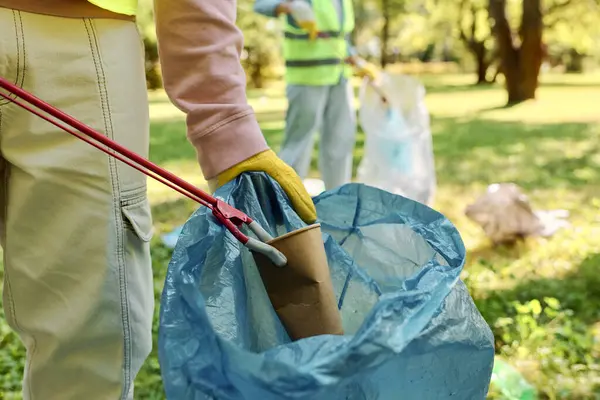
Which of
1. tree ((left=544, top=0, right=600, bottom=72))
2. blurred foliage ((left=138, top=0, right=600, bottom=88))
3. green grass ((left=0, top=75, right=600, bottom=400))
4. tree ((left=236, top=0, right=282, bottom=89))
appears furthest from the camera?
tree ((left=236, top=0, right=282, bottom=89))

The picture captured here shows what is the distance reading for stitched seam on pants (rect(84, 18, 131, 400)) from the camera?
45.5 inches

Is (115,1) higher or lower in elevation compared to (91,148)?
higher

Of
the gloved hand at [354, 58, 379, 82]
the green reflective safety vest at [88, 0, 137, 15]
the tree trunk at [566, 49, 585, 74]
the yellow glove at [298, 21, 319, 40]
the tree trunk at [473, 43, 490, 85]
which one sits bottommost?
the tree trunk at [566, 49, 585, 74]

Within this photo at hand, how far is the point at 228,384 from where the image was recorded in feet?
3.00

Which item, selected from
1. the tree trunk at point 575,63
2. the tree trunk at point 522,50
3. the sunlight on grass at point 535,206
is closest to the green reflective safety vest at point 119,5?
the sunlight on grass at point 535,206

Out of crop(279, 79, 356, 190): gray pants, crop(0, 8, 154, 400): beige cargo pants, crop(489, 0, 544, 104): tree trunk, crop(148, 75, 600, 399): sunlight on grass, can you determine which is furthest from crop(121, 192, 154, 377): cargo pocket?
crop(489, 0, 544, 104): tree trunk

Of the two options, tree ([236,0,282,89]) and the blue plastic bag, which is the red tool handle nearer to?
the blue plastic bag

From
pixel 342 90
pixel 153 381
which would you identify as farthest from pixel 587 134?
pixel 153 381

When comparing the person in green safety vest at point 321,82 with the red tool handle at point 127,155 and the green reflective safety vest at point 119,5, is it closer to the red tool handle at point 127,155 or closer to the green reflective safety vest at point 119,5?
the green reflective safety vest at point 119,5

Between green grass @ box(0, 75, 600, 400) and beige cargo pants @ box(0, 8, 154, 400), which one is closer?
beige cargo pants @ box(0, 8, 154, 400)

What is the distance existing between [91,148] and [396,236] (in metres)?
0.53

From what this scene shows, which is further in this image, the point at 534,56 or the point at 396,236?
the point at 534,56

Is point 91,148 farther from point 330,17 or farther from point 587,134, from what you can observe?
point 587,134

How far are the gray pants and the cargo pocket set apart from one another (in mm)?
2668
